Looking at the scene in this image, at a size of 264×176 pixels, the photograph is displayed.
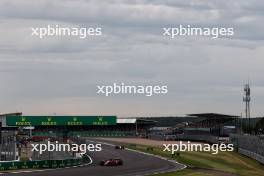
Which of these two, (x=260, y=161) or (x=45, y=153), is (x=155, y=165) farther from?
(x=45, y=153)

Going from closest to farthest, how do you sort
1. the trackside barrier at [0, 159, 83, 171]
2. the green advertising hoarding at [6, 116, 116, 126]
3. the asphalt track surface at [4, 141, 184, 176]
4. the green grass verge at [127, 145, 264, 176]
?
1. the asphalt track surface at [4, 141, 184, 176]
2. the trackside barrier at [0, 159, 83, 171]
3. the green grass verge at [127, 145, 264, 176]
4. the green advertising hoarding at [6, 116, 116, 126]

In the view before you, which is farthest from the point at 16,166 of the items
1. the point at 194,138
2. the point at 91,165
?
the point at 194,138

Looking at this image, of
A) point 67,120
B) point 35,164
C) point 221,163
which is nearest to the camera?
point 35,164

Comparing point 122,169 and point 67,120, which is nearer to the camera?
point 122,169

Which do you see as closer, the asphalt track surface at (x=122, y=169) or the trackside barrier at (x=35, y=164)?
the asphalt track surface at (x=122, y=169)

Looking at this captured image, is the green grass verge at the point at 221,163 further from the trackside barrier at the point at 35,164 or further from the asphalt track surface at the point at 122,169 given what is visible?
the trackside barrier at the point at 35,164

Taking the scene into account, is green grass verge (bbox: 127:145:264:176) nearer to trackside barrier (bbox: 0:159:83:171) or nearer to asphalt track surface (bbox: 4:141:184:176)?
asphalt track surface (bbox: 4:141:184:176)

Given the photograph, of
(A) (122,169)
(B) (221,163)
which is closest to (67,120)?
(B) (221,163)

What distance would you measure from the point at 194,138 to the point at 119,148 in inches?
1072

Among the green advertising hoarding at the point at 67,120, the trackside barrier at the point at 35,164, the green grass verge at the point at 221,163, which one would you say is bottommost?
the green grass verge at the point at 221,163

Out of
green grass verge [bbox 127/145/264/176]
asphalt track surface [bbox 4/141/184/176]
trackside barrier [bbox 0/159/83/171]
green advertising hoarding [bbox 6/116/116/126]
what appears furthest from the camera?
green advertising hoarding [bbox 6/116/116/126]

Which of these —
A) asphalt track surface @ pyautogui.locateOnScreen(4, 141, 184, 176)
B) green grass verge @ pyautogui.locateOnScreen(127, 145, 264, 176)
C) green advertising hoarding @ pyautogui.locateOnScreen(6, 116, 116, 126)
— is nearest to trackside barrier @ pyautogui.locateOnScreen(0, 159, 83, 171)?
asphalt track surface @ pyautogui.locateOnScreen(4, 141, 184, 176)

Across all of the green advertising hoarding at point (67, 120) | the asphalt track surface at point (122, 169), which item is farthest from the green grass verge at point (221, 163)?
the green advertising hoarding at point (67, 120)

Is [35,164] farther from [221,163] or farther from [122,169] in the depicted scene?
[221,163]
